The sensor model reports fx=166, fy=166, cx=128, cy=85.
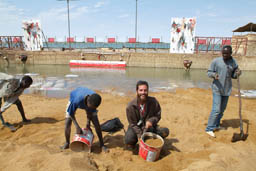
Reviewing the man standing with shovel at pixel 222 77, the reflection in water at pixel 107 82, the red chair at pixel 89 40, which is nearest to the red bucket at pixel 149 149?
the man standing with shovel at pixel 222 77

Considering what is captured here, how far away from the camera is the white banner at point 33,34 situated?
1035 inches

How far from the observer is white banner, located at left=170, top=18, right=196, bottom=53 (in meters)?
23.3

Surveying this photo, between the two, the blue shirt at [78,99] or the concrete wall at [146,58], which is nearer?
the blue shirt at [78,99]

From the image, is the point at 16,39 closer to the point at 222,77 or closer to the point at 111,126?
the point at 111,126

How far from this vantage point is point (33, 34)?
26562mm

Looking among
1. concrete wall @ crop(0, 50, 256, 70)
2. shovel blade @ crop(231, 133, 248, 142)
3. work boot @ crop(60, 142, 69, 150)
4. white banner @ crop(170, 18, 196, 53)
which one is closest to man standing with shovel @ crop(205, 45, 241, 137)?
shovel blade @ crop(231, 133, 248, 142)

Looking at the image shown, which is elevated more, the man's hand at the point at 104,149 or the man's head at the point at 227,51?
the man's head at the point at 227,51

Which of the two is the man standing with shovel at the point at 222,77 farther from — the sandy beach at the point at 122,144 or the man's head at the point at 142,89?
the man's head at the point at 142,89

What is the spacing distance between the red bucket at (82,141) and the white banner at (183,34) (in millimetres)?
23454

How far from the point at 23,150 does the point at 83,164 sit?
1214 millimetres

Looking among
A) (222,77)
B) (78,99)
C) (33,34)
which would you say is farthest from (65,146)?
(33,34)

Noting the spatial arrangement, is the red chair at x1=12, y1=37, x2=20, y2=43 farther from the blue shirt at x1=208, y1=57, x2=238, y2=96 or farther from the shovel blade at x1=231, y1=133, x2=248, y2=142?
the shovel blade at x1=231, y1=133, x2=248, y2=142

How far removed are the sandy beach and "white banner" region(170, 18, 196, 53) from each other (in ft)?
63.1

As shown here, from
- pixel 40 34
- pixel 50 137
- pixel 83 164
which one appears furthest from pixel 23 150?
pixel 40 34
